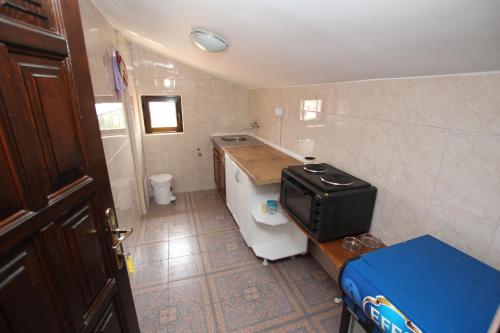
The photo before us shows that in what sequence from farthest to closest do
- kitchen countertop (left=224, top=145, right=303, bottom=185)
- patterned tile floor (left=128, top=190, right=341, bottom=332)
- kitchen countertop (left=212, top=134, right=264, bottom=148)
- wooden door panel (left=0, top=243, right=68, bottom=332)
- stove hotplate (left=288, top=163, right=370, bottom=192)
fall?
kitchen countertop (left=212, top=134, right=264, bottom=148) → kitchen countertop (left=224, top=145, right=303, bottom=185) → patterned tile floor (left=128, top=190, right=341, bottom=332) → stove hotplate (left=288, top=163, right=370, bottom=192) → wooden door panel (left=0, top=243, right=68, bottom=332)

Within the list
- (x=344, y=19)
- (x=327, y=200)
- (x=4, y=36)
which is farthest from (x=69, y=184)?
(x=327, y=200)

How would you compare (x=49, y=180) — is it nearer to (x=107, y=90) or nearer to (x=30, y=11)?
(x=30, y=11)

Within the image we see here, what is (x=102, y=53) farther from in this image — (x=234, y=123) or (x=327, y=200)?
(x=234, y=123)

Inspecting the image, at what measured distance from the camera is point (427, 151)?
3.78 ft

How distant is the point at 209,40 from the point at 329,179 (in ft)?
4.02

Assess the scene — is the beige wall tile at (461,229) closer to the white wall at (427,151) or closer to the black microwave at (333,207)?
the white wall at (427,151)

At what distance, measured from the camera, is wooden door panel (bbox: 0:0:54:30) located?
0.48 metres

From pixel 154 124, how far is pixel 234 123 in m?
1.24

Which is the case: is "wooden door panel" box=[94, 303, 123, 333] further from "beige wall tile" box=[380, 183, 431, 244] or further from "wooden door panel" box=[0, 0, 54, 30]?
"beige wall tile" box=[380, 183, 431, 244]

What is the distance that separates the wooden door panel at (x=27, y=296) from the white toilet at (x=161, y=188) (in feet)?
9.33

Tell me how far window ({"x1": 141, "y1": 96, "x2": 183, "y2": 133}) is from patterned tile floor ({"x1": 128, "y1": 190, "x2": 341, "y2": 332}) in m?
1.55

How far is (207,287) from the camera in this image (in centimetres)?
195

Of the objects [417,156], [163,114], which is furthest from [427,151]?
[163,114]

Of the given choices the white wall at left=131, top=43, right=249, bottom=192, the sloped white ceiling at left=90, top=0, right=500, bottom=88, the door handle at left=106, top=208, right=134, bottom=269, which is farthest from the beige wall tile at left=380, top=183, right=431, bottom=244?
the white wall at left=131, top=43, right=249, bottom=192
